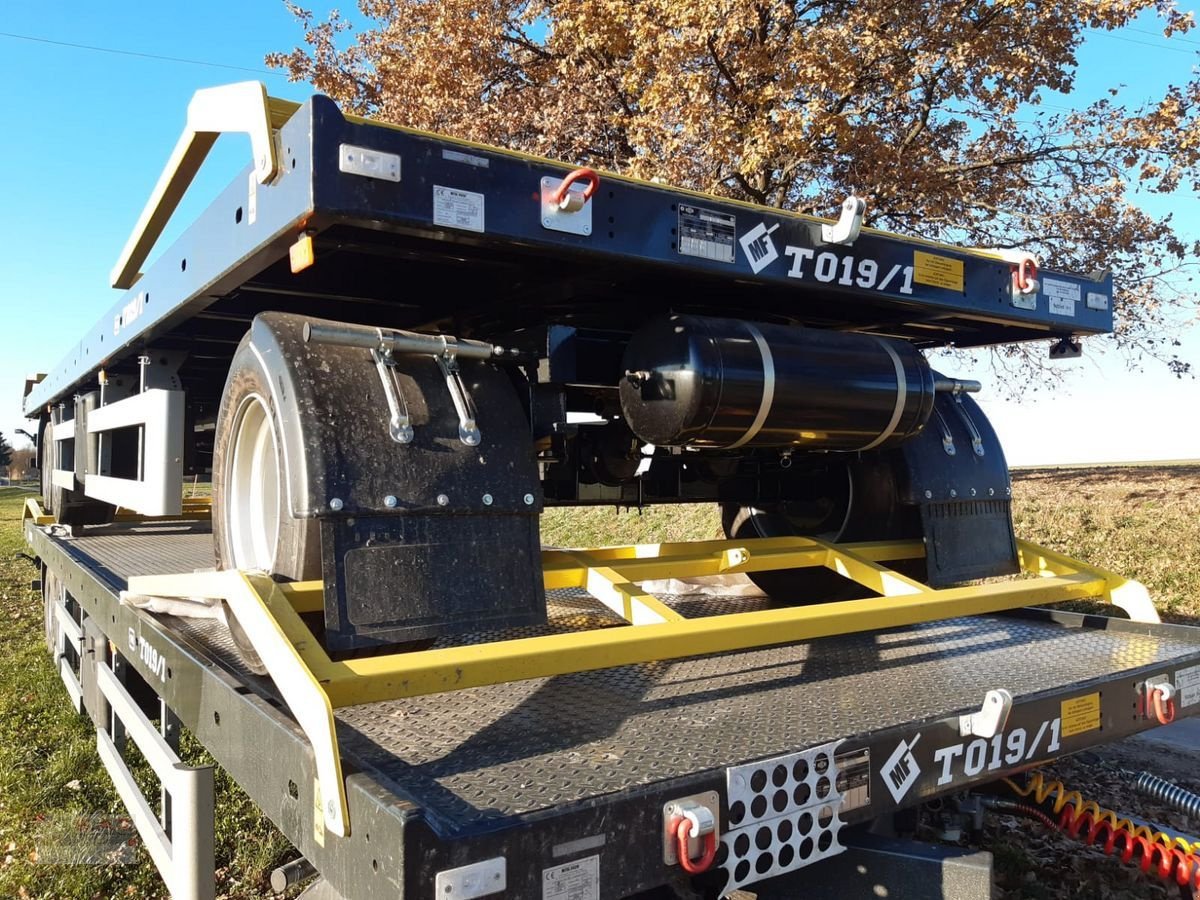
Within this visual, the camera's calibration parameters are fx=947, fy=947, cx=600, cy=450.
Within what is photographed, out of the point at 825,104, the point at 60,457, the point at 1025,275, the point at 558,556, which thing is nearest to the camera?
the point at 558,556

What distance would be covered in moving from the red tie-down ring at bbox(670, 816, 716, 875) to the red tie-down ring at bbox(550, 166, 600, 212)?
1349 millimetres

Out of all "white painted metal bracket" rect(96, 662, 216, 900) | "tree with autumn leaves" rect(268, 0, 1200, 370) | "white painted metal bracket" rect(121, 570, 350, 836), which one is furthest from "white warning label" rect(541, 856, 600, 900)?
"tree with autumn leaves" rect(268, 0, 1200, 370)

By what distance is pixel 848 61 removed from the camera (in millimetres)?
8758

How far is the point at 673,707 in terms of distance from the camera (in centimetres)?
227

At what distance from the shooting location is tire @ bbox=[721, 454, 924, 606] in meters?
3.37

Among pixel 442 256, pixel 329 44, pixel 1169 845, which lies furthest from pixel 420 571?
pixel 329 44

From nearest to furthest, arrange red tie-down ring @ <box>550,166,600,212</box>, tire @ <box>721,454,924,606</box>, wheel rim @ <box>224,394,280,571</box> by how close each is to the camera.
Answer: red tie-down ring @ <box>550,166,600,212</box>
wheel rim @ <box>224,394,280,571</box>
tire @ <box>721,454,924,606</box>

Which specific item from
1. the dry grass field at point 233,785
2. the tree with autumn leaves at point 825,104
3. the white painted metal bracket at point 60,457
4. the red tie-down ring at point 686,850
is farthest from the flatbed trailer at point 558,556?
the tree with autumn leaves at point 825,104

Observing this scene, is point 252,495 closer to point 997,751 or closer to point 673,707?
point 673,707

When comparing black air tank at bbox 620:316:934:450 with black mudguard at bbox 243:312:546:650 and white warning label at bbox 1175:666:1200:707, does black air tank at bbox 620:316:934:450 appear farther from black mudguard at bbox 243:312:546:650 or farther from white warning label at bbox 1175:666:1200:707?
white warning label at bbox 1175:666:1200:707

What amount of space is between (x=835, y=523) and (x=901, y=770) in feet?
6.11

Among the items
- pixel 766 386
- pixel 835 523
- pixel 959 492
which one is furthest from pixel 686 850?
pixel 835 523

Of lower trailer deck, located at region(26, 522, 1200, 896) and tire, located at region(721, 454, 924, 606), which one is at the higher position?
tire, located at region(721, 454, 924, 606)

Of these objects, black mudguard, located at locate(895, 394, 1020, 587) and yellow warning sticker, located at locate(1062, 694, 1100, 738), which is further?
black mudguard, located at locate(895, 394, 1020, 587)
